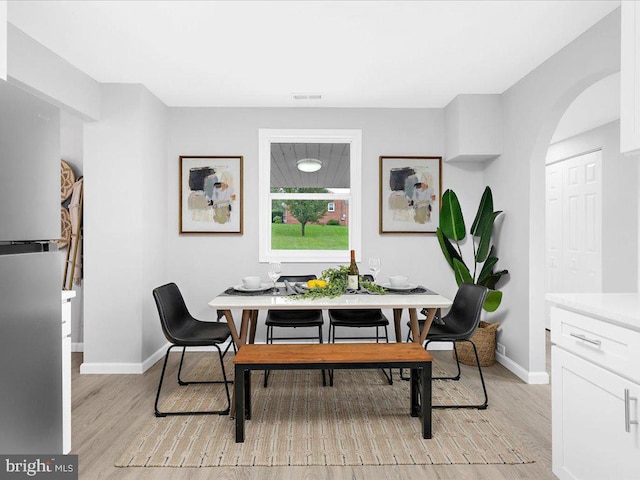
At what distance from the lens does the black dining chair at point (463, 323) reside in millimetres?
3016

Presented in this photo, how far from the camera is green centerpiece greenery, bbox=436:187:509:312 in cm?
404

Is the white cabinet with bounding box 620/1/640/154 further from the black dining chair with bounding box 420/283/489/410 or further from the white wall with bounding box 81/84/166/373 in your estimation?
the white wall with bounding box 81/84/166/373

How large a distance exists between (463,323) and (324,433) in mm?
1358

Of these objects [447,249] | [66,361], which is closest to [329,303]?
[66,361]

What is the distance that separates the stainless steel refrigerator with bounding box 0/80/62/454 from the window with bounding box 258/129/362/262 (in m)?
3.11

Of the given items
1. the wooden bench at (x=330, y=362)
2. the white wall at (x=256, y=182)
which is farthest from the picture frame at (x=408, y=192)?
the wooden bench at (x=330, y=362)

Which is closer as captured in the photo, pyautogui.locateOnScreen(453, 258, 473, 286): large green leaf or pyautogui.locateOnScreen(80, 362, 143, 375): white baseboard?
pyautogui.locateOnScreen(80, 362, 143, 375): white baseboard

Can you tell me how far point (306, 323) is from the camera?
3.55 m

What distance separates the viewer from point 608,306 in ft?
5.70

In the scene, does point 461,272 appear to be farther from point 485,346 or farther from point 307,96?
point 307,96

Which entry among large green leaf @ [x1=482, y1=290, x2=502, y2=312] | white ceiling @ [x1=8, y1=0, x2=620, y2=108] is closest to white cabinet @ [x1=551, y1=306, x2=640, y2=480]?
large green leaf @ [x1=482, y1=290, x2=502, y2=312]

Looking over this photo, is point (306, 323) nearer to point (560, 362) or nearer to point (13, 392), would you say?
point (560, 362)

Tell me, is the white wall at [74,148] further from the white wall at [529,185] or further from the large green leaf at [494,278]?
the white wall at [529,185]

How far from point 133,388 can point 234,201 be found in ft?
6.54
